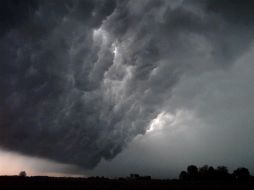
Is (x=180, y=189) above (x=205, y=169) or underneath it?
underneath

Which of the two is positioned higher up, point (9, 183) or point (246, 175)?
point (246, 175)

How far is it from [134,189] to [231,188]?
91.9ft

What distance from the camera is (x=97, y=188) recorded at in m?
96.5

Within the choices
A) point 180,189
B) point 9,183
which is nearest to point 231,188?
point 180,189

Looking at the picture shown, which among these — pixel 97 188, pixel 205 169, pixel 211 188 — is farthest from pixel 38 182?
pixel 205 169

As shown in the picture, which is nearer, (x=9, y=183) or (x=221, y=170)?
(x=9, y=183)

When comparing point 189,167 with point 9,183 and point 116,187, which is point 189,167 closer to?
point 116,187

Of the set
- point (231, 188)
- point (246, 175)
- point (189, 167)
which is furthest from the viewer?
point (189, 167)

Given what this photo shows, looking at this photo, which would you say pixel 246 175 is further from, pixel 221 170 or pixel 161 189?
pixel 161 189

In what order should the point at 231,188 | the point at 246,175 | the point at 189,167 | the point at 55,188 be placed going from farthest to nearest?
the point at 189,167
the point at 246,175
the point at 231,188
the point at 55,188

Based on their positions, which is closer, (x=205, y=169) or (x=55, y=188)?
(x=55, y=188)

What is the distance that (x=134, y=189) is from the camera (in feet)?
315

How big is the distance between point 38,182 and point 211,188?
1937 inches

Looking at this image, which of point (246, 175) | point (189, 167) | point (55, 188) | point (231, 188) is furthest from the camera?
point (189, 167)
